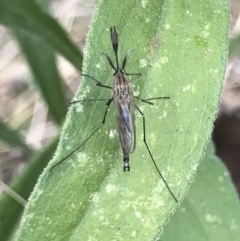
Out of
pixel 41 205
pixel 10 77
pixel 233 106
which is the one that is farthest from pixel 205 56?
pixel 10 77

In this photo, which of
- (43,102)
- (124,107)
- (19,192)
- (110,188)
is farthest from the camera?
(43,102)

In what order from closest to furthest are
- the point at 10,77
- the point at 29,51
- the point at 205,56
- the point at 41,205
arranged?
the point at 41,205 < the point at 205,56 < the point at 29,51 < the point at 10,77

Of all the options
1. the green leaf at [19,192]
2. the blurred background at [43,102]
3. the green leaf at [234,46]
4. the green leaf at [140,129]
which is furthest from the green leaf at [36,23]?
the blurred background at [43,102]

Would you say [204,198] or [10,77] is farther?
[10,77]

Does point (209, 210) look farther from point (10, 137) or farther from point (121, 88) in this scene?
point (10, 137)

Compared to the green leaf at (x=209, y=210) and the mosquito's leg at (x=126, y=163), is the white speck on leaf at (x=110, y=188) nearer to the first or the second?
the mosquito's leg at (x=126, y=163)

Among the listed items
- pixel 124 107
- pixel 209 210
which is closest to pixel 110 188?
pixel 124 107

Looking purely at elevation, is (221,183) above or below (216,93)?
below

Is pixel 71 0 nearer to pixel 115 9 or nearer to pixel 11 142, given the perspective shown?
pixel 11 142
